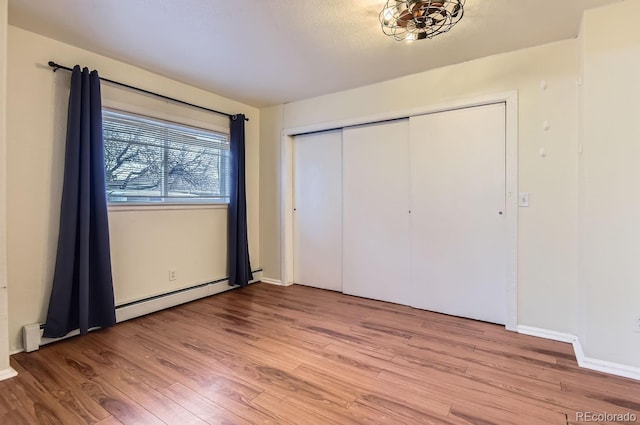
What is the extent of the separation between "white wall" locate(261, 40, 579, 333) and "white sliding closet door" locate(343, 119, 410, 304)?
36.6 inches

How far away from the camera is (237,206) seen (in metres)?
3.82

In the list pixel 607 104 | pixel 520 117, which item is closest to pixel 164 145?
pixel 520 117

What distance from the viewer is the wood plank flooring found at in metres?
1.61

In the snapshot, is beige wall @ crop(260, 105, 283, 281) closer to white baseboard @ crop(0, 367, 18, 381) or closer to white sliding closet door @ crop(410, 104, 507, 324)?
white sliding closet door @ crop(410, 104, 507, 324)

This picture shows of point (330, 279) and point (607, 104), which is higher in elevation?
point (607, 104)

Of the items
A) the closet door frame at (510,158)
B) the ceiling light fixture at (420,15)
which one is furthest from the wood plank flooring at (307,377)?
the ceiling light fixture at (420,15)

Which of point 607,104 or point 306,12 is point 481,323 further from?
point 306,12

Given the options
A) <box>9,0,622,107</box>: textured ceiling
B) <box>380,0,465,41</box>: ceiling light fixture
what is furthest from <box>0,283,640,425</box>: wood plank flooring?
<box>9,0,622,107</box>: textured ceiling

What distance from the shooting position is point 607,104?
202 centimetres

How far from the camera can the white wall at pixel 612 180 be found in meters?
1.95

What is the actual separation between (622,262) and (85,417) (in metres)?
3.23

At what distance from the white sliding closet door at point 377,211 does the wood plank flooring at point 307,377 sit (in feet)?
2.13
